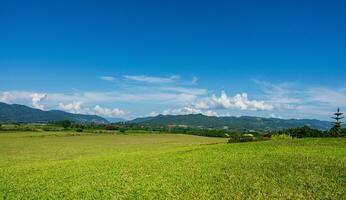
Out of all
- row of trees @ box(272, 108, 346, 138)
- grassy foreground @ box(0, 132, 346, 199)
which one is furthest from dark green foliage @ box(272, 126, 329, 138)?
grassy foreground @ box(0, 132, 346, 199)

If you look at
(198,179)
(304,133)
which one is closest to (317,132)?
(304,133)

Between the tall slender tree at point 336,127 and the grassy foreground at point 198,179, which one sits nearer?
the grassy foreground at point 198,179

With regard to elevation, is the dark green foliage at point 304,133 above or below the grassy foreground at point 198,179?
above

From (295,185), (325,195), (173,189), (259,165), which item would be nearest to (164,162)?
(259,165)

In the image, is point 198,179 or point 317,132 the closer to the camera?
point 198,179

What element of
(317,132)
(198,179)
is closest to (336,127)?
(317,132)

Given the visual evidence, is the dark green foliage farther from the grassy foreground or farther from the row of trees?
the grassy foreground

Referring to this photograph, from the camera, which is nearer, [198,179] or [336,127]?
[198,179]

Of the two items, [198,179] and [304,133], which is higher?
[304,133]

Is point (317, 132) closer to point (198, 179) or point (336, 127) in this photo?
point (336, 127)

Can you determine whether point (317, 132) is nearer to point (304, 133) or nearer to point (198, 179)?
point (304, 133)

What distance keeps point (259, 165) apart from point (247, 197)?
10.6 meters

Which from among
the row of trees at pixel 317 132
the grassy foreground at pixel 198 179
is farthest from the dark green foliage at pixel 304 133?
the grassy foreground at pixel 198 179

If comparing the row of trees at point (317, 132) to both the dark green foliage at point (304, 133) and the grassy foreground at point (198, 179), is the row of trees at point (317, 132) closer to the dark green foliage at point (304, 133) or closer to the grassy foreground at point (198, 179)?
the dark green foliage at point (304, 133)
